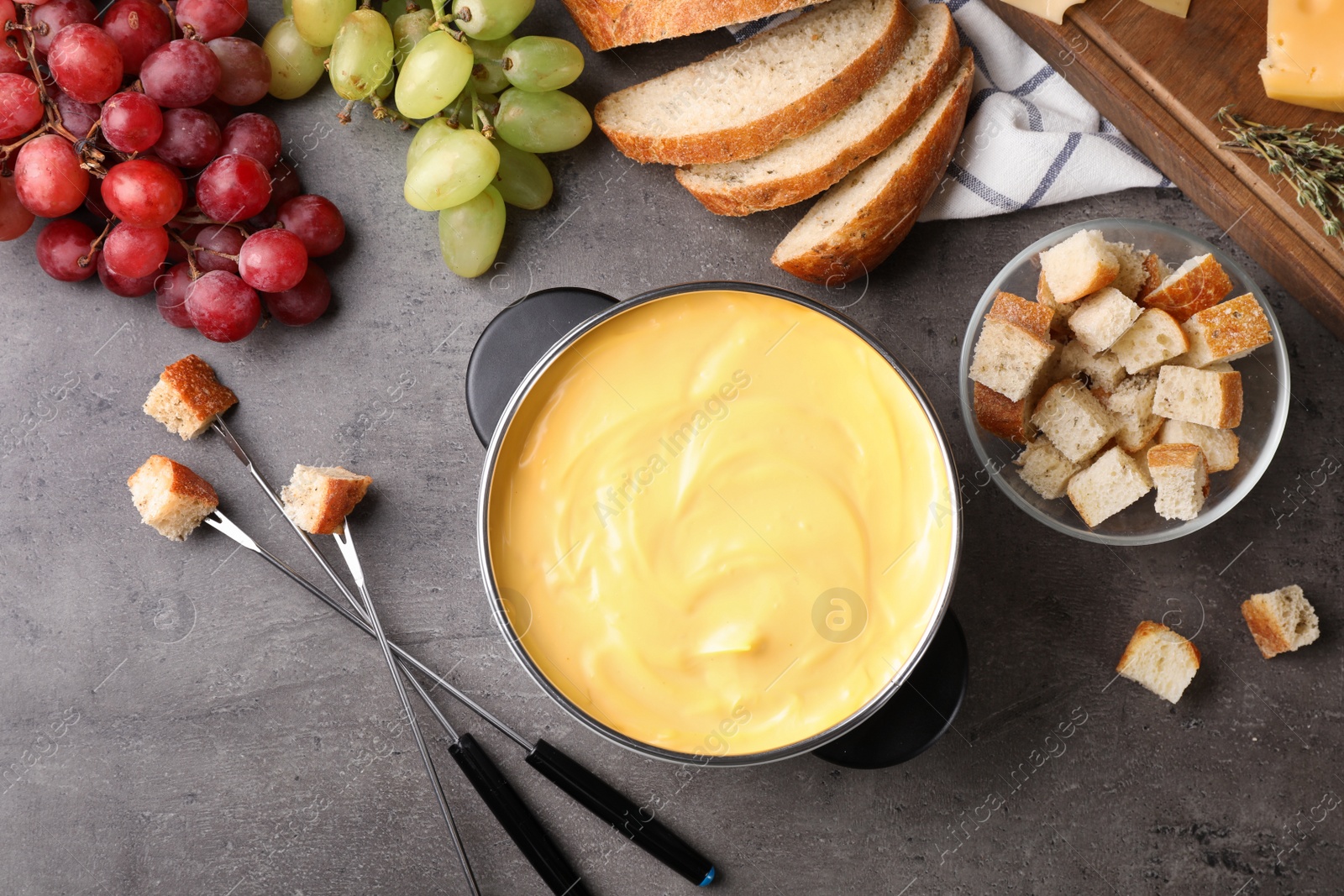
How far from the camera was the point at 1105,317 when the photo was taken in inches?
49.6

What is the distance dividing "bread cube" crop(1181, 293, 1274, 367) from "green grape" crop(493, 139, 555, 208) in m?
1.06

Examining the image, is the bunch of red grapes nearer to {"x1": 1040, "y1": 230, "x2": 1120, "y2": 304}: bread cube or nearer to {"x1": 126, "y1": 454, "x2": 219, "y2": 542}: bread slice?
{"x1": 126, "y1": 454, "x2": 219, "y2": 542}: bread slice

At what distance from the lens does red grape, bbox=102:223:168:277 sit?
137 centimetres

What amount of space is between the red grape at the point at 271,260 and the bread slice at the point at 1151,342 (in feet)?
4.24

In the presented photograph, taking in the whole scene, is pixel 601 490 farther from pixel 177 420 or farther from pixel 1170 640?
pixel 1170 640

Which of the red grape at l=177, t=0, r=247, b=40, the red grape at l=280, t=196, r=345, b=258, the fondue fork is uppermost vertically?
the red grape at l=177, t=0, r=247, b=40

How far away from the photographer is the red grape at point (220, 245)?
143 centimetres

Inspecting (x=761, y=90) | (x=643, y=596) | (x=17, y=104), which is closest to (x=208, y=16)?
(x=17, y=104)

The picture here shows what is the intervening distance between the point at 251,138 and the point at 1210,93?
1.52m

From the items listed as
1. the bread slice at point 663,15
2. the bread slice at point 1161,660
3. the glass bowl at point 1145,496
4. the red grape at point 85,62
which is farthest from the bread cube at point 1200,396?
the red grape at point 85,62

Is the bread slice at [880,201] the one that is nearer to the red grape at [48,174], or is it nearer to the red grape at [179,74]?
the red grape at [179,74]

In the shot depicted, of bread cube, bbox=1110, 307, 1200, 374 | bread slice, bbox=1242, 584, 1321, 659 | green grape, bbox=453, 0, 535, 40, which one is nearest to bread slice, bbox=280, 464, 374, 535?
green grape, bbox=453, 0, 535, 40

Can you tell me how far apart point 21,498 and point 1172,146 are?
6.68ft

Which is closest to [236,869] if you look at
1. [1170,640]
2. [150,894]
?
[150,894]
